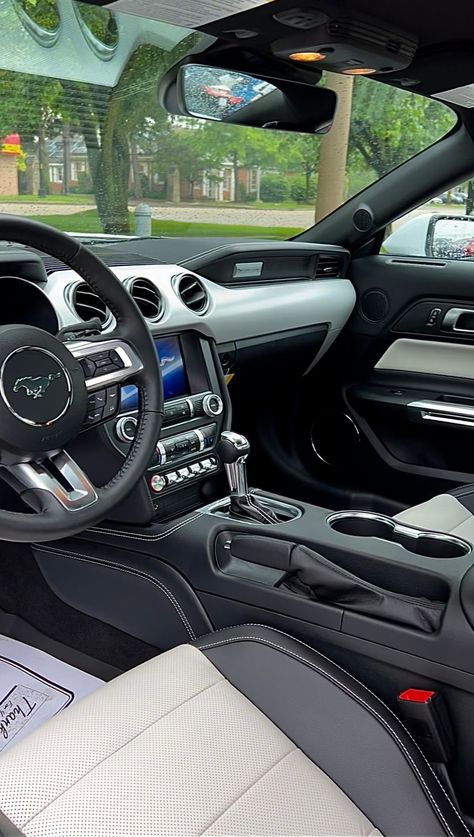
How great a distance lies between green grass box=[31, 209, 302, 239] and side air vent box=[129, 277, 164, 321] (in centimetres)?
47

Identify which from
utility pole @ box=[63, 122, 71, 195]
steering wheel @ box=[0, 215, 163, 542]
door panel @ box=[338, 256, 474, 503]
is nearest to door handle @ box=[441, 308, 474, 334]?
door panel @ box=[338, 256, 474, 503]

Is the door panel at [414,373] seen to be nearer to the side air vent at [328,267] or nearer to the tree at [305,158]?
the side air vent at [328,267]

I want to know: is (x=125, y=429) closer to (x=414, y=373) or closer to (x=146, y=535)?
(x=146, y=535)

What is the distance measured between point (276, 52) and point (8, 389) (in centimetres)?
103

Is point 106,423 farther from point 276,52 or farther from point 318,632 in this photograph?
point 276,52

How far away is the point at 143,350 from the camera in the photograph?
5.12ft

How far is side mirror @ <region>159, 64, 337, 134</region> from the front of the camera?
79.3 inches

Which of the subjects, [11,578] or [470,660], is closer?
[470,660]

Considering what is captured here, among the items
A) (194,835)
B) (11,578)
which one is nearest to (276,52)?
(11,578)

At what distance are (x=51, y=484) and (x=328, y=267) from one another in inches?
73.3

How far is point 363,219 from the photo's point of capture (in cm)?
300

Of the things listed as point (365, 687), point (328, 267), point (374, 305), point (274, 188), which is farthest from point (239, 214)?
point (365, 687)

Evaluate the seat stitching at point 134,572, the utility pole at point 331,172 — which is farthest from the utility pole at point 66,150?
the seat stitching at point 134,572

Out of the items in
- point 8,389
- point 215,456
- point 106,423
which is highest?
point 8,389
